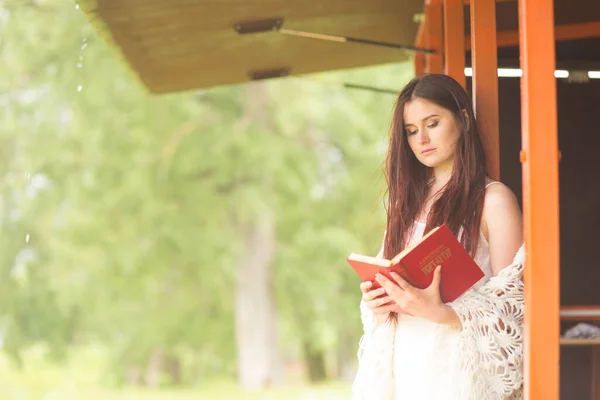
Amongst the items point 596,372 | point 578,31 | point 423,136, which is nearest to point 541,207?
point 423,136

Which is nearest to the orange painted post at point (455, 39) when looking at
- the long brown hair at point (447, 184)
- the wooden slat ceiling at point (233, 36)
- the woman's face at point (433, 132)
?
the long brown hair at point (447, 184)

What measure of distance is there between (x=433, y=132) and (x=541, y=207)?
0.67m

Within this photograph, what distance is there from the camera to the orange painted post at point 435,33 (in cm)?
499

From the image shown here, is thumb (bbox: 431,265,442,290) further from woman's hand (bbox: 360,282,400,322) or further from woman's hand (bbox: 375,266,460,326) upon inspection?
woman's hand (bbox: 360,282,400,322)

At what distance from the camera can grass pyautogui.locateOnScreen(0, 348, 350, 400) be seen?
54.0 feet

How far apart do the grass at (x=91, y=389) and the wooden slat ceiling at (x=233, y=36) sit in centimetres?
981

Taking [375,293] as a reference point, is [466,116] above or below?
above

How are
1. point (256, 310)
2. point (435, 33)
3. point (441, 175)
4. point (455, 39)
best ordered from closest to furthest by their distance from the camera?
point (441, 175) < point (455, 39) < point (435, 33) < point (256, 310)

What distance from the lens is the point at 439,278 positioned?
2.87 meters

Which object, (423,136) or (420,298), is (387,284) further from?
(423,136)

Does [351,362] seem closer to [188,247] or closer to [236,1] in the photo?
[188,247]

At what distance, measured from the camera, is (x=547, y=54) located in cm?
265

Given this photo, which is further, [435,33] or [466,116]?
[435,33]

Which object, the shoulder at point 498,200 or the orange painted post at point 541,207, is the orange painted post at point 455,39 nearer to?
the shoulder at point 498,200
